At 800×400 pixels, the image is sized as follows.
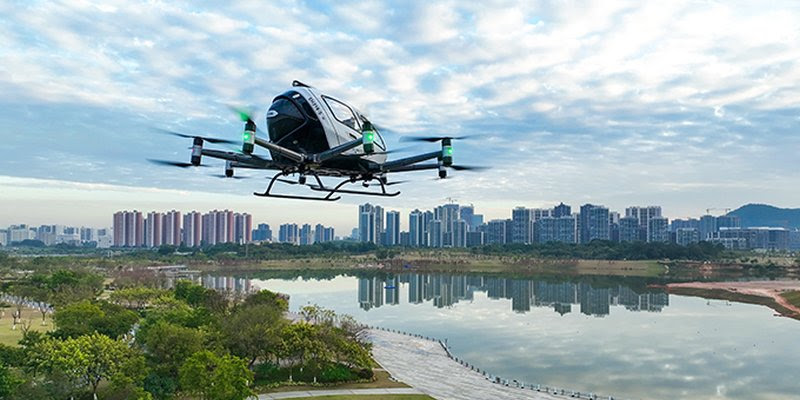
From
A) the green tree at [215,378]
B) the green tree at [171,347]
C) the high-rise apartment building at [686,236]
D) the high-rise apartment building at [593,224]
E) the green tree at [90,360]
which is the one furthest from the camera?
the high-rise apartment building at [686,236]

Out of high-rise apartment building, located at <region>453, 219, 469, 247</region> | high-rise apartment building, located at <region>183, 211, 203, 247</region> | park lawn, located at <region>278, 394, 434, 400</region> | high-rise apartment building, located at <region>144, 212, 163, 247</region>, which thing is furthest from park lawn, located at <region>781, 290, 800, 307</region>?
high-rise apartment building, located at <region>144, 212, 163, 247</region>

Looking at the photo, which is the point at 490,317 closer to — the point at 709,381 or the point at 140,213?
the point at 709,381

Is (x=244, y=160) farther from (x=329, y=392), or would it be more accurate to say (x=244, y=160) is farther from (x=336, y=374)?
(x=336, y=374)

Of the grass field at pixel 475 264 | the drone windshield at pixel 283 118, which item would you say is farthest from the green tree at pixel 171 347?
the grass field at pixel 475 264

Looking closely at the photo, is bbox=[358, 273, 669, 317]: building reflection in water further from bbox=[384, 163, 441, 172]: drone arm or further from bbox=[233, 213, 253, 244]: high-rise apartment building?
bbox=[233, 213, 253, 244]: high-rise apartment building

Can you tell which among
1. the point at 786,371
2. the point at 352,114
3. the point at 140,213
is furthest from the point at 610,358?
the point at 140,213

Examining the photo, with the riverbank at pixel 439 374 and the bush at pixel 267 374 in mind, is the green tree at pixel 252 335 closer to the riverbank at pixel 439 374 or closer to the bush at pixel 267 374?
the bush at pixel 267 374
